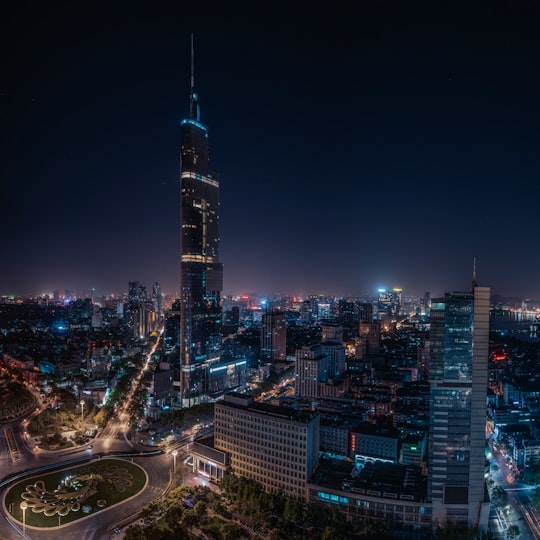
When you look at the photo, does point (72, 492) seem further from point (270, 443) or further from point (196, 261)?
point (196, 261)

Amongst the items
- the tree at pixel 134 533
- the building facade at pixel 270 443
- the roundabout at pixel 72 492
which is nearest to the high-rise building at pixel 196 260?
the roundabout at pixel 72 492

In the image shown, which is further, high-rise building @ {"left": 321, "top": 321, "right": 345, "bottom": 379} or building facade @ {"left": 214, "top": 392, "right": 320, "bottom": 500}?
high-rise building @ {"left": 321, "top": 321, "right": 345, "bottom": 379}

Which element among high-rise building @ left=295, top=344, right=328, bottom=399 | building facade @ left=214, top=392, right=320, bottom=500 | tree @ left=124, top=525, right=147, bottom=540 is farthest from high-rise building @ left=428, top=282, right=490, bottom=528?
high-rise building @ left=295, top=344, right=328, bottom=399

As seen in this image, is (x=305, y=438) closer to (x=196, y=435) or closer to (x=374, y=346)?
(x=196, y=435)

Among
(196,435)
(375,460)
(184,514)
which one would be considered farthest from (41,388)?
(375,460)

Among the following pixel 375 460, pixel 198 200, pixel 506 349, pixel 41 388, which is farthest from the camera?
pixel 506 349

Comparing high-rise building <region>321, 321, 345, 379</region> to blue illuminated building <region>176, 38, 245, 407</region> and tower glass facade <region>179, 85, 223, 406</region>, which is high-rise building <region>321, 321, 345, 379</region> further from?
tower glass facade <region>179, 85, 223, 406</region>

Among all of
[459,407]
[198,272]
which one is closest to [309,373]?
[198,272]
